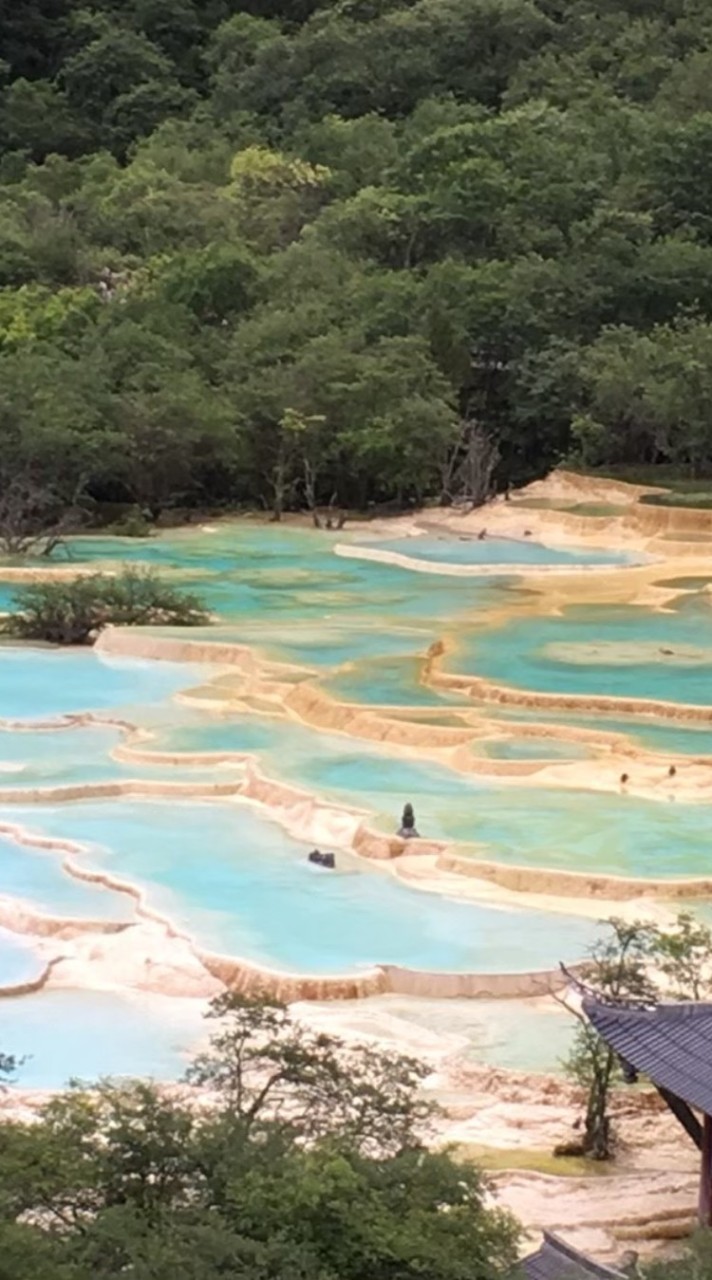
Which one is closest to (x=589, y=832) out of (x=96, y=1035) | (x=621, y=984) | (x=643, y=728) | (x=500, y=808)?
(x=500, y=808)

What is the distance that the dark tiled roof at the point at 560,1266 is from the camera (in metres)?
7.95

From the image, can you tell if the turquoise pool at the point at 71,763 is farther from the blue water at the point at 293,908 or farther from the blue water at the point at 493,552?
the blue water at the point at 493,552

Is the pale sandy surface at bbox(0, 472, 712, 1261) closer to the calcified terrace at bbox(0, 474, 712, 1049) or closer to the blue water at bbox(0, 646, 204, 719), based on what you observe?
the calcified terrace at bbox(0, 474, 712, 1049)

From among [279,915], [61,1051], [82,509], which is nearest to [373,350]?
[82,509]

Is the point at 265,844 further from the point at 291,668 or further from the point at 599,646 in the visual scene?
the point at 599,646

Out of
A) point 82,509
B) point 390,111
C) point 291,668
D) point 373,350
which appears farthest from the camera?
point 390,111

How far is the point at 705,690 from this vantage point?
882 inches

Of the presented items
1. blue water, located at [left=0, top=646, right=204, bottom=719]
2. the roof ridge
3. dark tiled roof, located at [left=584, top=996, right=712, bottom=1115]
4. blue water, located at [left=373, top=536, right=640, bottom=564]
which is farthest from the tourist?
blue water, located at [left=373, top=536, right=640, bottom=564]

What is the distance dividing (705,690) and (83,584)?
775 cm

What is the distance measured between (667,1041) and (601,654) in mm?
15129

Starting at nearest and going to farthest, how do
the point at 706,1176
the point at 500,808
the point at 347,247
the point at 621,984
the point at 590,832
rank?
the point at 706,1176
the point at 621,984
the point at 590,832
the point at 500,808
the point at 347,247

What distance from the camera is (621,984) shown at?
458 inches

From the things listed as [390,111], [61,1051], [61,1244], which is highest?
[390,111]

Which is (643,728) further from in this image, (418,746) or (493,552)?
(493,552)
